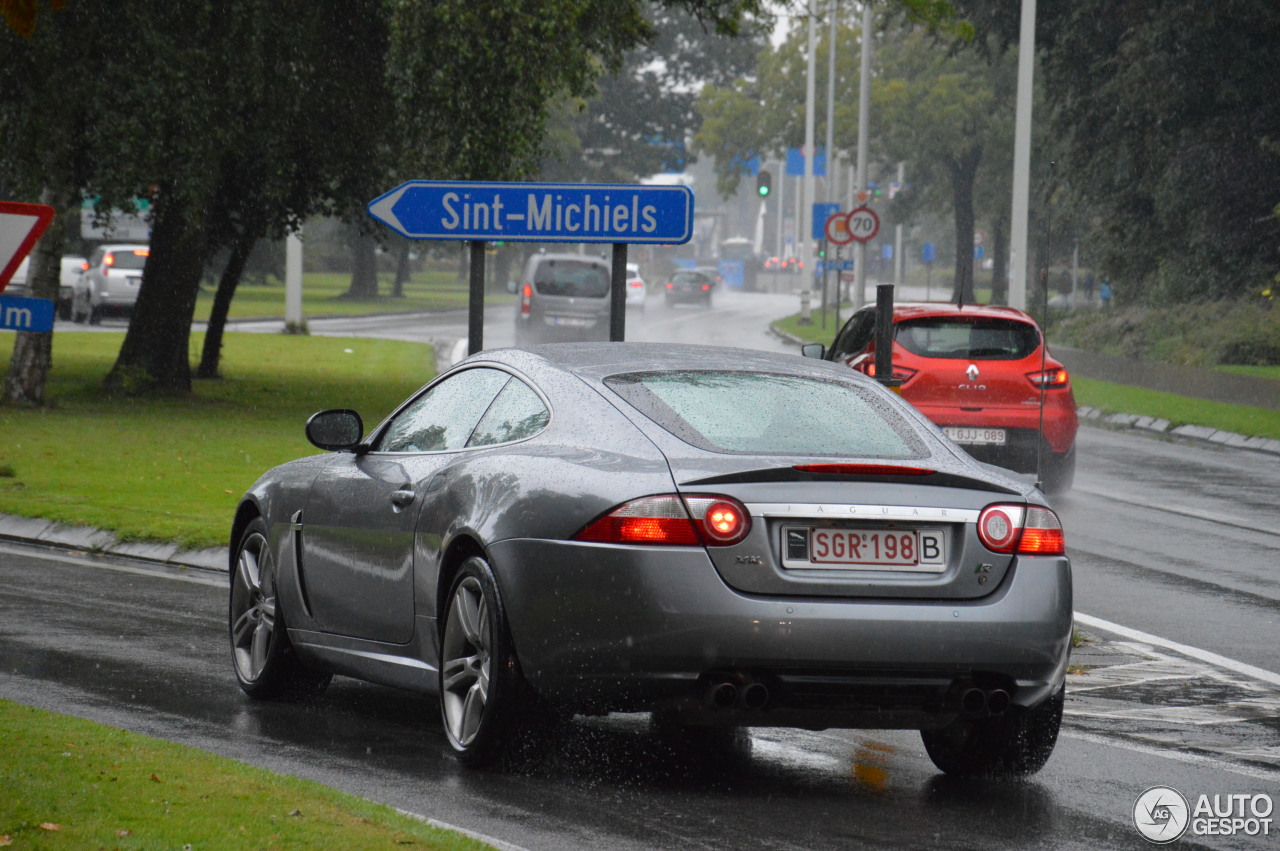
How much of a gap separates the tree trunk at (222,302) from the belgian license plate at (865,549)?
2037 centimetres

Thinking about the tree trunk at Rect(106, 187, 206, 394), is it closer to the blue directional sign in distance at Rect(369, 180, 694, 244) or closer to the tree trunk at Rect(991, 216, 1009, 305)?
the blue directional sign in distance at Rect(369, 180, 694, 244)

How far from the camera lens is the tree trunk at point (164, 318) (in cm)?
2464

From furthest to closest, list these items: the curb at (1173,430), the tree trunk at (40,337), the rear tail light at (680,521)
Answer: the curb at (1173,430), the tree trunk at (40,337), the rear tail light at (680,521)

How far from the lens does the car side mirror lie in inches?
305

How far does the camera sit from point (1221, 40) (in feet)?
119

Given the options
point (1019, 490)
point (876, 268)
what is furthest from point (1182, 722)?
point (876, 268)

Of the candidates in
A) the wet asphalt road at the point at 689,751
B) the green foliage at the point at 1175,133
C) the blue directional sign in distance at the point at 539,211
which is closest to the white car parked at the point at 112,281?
the green foliage at the point at 1175,133

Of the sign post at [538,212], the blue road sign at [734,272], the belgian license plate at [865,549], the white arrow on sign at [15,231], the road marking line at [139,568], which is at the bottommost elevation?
the road marking line at [139,568]

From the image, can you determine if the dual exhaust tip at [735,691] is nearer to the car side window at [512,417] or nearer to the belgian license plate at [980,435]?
the car side window at [512,417]

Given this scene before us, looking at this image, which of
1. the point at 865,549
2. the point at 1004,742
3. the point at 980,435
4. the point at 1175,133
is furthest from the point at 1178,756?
the point at 1175,133

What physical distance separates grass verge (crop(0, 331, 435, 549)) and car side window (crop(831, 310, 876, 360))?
5.04 meters

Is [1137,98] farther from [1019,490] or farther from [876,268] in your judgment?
[876,268]

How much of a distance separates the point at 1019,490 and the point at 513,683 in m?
1.73

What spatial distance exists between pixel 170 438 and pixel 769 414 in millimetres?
14081
